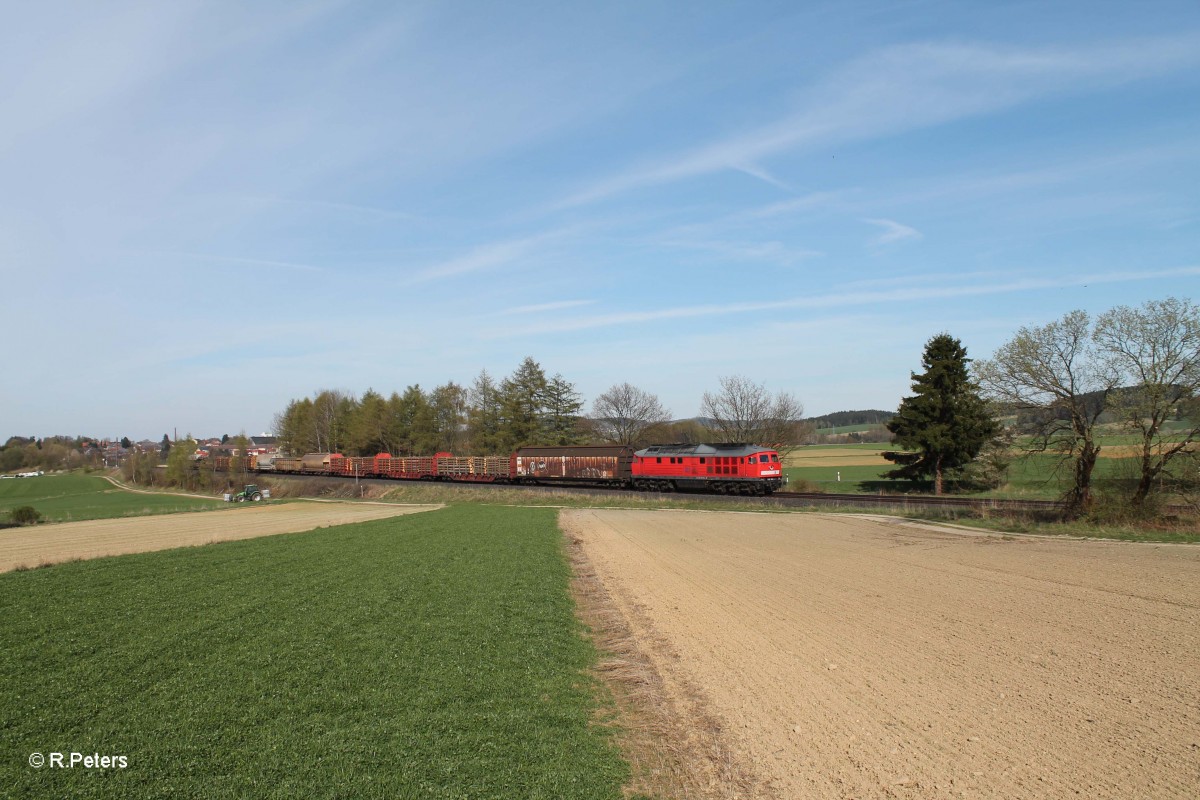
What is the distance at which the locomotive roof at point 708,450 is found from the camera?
152ft

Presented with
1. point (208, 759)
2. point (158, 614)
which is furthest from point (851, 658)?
point (158, 614)

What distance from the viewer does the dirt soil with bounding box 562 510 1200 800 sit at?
6.77m

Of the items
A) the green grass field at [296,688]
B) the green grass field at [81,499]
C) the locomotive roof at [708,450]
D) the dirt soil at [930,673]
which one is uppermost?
the locomotive roof at [708,450]

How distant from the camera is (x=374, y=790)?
19.0 ft

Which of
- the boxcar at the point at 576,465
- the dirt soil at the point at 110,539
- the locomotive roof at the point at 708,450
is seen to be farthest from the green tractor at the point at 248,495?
the locomotive roof at the point at 708,450

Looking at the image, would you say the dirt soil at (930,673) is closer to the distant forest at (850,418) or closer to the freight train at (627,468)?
the freight train at (627,468)

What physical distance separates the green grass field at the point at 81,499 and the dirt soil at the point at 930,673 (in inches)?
2041

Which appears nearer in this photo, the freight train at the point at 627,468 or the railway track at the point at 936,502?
the railway track at the point at 936,502

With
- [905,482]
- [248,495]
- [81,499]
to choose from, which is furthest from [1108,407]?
[81,499]

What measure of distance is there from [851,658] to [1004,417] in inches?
990

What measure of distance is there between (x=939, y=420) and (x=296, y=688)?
169ft

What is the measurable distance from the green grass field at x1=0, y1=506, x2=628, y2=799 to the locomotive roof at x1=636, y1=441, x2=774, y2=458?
3288cm

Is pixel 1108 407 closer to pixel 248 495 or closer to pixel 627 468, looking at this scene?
pixel 627 468

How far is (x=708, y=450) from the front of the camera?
4819cm
